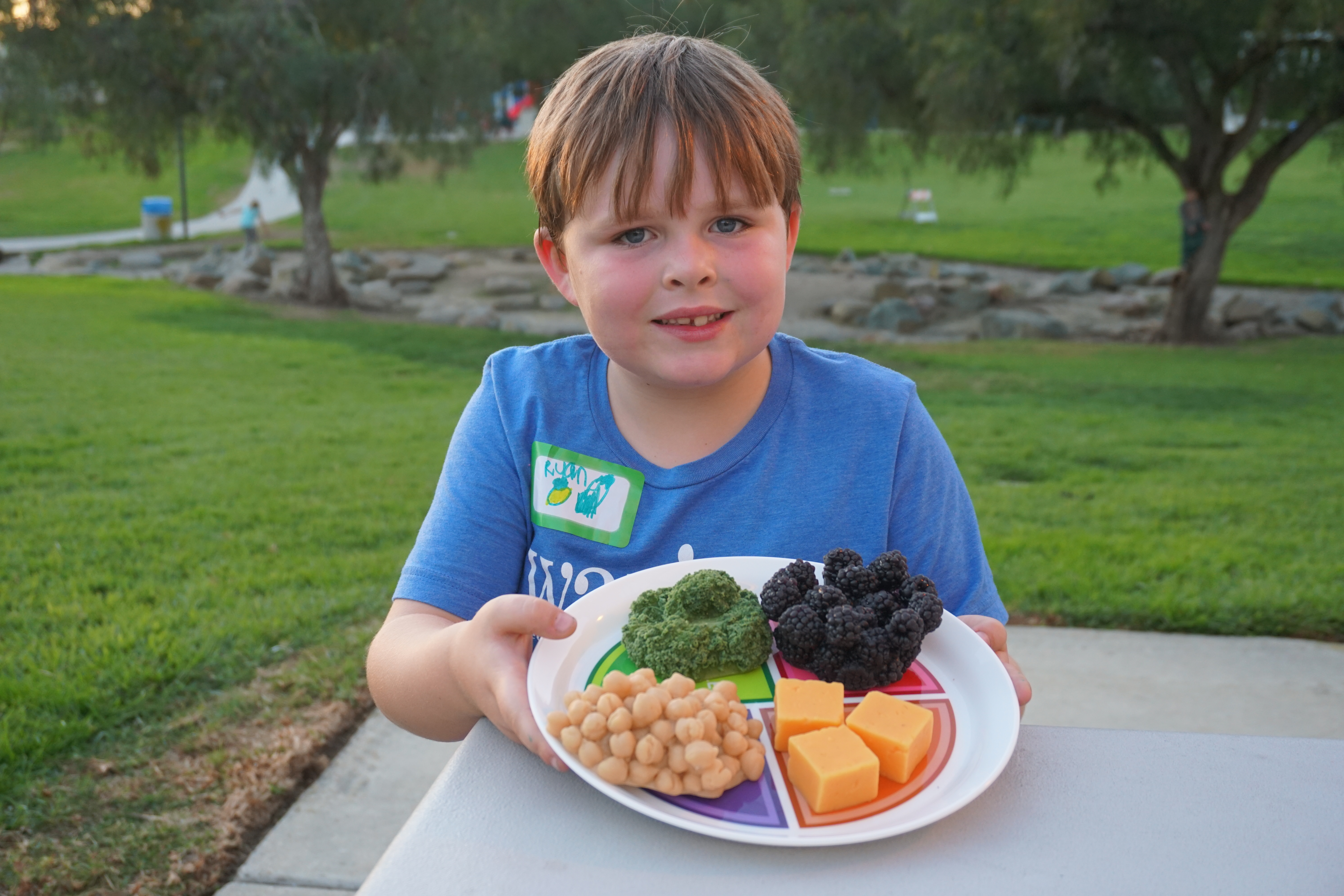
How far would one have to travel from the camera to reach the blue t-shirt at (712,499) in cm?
178

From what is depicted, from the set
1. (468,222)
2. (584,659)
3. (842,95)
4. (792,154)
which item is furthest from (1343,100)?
(468,222)

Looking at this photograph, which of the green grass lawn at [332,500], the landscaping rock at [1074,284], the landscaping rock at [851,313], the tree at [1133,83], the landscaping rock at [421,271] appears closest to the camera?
the green grass lawn at [332,500]

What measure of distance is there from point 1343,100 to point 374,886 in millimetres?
12830

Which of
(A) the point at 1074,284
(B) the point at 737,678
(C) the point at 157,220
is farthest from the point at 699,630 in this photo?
(C) the point at 157,220

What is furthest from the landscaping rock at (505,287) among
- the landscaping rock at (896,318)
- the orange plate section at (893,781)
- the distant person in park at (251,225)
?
the orange plate section at (893,781)

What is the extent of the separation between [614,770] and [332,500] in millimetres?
4618

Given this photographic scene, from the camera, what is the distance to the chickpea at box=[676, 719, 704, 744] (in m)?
1.10

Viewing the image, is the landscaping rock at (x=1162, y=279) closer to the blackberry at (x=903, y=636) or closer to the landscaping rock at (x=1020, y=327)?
the landscaping rock at (x=1020, y=327)

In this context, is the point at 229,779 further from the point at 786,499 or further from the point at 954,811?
the point at 954,811

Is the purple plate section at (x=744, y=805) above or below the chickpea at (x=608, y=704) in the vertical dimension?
below

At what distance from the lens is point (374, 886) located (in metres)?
1.00

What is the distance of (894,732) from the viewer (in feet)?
3.83

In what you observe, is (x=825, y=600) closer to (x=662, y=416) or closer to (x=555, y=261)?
(x=662, y=416)

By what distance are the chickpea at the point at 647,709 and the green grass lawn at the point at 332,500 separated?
2.32 metres
